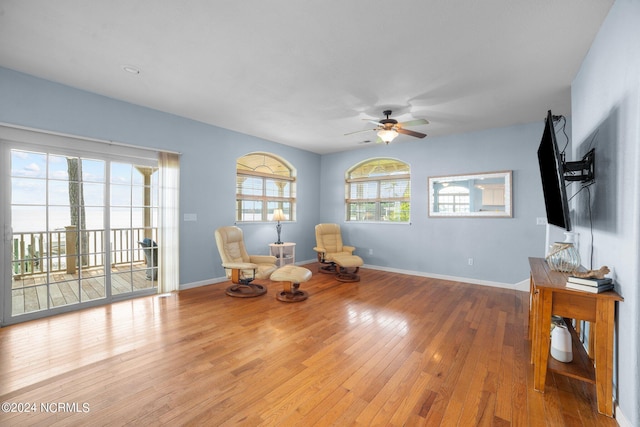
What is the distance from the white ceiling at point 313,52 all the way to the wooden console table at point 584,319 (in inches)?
79.8

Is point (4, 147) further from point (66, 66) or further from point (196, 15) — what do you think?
point (196, 15)

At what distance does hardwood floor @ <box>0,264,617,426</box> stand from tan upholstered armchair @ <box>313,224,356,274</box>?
1857 millimetres

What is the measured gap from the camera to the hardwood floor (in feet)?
5.52

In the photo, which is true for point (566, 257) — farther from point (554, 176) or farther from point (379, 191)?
point (379, 191)

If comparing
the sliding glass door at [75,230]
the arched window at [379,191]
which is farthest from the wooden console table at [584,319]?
the sliding glass door at [75,230]

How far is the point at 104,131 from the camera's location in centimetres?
355

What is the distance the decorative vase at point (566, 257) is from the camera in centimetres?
219

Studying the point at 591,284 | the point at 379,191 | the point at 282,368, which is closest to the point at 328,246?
the point at 379,191

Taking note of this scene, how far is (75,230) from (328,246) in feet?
13.5

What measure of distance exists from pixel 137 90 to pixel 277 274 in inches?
119

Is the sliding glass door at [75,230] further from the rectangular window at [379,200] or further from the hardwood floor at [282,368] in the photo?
the rectangular window at [379,200]

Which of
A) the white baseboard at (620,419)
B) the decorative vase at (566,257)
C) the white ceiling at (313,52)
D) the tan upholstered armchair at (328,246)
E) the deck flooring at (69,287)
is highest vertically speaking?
the white ceiling at (313,52)

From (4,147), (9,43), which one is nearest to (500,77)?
(9,43)

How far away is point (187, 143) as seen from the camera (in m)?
4.40
